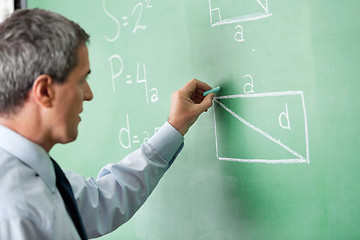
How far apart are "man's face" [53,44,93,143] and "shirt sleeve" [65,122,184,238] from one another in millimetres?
229

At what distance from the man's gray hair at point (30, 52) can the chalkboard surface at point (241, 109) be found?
14.9 inches

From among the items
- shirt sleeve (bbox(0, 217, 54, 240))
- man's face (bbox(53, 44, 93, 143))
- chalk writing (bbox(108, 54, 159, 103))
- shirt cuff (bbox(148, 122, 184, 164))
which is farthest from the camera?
chalk writing (bbox(108, 54, 159, 103))

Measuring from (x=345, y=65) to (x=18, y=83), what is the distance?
2.09 ft

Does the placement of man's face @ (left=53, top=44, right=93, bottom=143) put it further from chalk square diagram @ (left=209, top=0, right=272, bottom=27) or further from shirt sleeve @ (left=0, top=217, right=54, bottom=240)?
chalk square diagram @ (left=209, top=0, right=272, bottom=27)

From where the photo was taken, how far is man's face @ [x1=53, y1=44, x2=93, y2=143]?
2.65ft

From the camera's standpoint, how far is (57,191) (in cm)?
85

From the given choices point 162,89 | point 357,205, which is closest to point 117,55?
point 162,89

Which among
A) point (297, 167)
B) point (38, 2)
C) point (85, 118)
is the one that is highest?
point (38, 2)

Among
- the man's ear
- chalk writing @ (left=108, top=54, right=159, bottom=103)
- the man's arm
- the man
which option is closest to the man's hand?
the man's arm

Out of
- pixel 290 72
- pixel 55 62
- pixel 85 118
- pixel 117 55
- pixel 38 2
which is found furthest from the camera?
pixel 38 2

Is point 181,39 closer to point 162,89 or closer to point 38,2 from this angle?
point 162,89

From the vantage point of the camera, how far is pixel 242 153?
997mm

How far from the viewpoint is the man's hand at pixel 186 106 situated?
3.34 feet

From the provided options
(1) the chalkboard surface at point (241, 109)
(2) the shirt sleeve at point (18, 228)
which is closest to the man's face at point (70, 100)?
(2) the shirt sleeve at point (18, 228)
